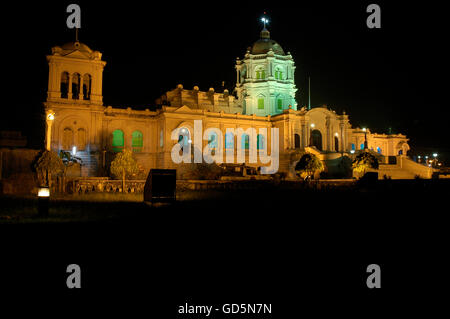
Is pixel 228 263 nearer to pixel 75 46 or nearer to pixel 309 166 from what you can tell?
pixel 309 166

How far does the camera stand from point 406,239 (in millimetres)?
8703

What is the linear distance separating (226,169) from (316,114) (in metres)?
22.1

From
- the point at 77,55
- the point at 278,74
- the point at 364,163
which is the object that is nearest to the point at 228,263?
the point at 364,163

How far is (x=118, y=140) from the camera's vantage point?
1750 inches

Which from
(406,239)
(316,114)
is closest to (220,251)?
(406,239)

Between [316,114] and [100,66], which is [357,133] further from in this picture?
[100,66]

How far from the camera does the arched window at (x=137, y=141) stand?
4534 cm

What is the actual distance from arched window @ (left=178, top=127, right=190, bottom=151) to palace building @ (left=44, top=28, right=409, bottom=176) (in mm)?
143

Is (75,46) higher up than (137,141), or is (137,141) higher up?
(75,46)

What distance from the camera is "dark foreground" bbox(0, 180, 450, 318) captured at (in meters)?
5.27

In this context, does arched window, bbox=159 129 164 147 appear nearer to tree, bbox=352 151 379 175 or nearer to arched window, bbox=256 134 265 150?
arched window, bbox=256 134 265 150

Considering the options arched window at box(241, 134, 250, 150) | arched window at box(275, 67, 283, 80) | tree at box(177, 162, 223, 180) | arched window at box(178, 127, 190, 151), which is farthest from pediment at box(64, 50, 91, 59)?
arched window at box(275, 67, 283, 80)

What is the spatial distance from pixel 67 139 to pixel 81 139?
4.93 feet
